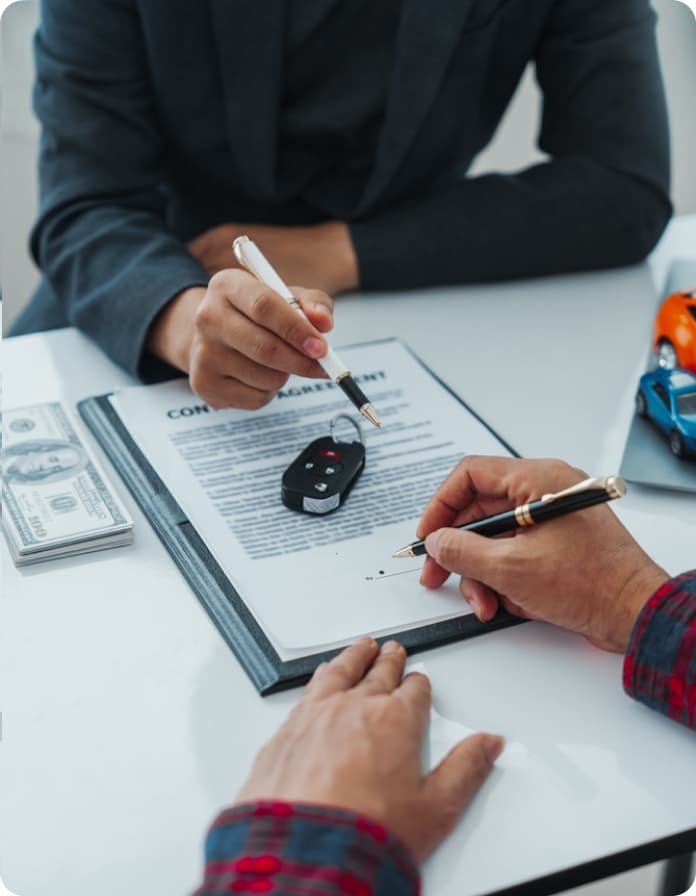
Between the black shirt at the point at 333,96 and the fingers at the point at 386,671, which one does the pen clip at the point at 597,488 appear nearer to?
the fingers at the point at 386,671

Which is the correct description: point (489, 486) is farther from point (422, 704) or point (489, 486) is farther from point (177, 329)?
point (177, 329)

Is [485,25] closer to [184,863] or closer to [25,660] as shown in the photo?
[25,660]

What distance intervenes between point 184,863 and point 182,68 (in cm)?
90

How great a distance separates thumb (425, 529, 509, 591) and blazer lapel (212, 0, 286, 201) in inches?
26.5

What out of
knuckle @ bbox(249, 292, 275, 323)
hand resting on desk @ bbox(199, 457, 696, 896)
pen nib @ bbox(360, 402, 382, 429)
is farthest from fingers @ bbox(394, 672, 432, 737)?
knuckle @ bbox(249, 292, 275, 323)

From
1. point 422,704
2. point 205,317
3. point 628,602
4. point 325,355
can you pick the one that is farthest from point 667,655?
point 205,317

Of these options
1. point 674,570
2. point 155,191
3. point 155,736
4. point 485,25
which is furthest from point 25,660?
point 485,25

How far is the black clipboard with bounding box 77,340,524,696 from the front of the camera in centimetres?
65

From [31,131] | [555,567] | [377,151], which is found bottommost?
[31,131]

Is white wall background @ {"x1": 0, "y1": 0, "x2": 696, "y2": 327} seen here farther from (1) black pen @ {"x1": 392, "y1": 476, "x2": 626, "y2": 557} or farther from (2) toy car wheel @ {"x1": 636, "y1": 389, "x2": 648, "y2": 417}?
(1) black pen @ {"x1": 392, "y1": 476, "x2": 626, "y2": 557}

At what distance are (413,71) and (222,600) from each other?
727mm

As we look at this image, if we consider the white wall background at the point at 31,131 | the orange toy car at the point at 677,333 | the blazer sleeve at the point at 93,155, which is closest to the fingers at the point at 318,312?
the blazer sleeve at the point at 93,155

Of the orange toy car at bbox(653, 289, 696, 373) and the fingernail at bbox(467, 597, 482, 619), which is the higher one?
the orange toy car at bbox(653, 289, 696, 373)

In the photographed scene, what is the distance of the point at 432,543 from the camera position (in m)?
0.70
